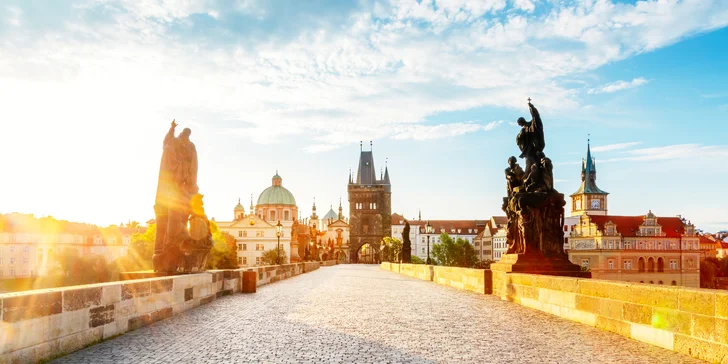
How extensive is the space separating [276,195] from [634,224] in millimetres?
75882

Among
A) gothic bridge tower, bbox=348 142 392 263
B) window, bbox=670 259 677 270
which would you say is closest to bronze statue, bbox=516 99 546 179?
window, bbox=670 259 677 270

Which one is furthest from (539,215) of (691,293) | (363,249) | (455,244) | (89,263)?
(363,249)

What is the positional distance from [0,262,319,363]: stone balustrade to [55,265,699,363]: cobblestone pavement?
7.8 inches

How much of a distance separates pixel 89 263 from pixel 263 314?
7269 centimetres

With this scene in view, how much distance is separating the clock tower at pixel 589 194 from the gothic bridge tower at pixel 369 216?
43.0 metres

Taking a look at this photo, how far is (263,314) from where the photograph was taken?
11922mm

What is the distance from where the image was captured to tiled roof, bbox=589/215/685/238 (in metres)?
116

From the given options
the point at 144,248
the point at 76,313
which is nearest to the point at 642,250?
the point at 144,248

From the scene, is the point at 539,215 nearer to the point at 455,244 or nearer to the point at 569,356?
the point at 569,356

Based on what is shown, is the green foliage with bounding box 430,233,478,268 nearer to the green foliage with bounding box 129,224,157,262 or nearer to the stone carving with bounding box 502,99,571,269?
the green foliage with bounding box 129,224,157,262

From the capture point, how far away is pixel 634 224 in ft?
386

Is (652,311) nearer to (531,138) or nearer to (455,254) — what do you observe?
(531,138)

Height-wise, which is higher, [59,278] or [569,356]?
[569,356]

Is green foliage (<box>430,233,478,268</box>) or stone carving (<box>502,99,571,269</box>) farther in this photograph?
green foliage (<box>430,233,478,268</box>)
